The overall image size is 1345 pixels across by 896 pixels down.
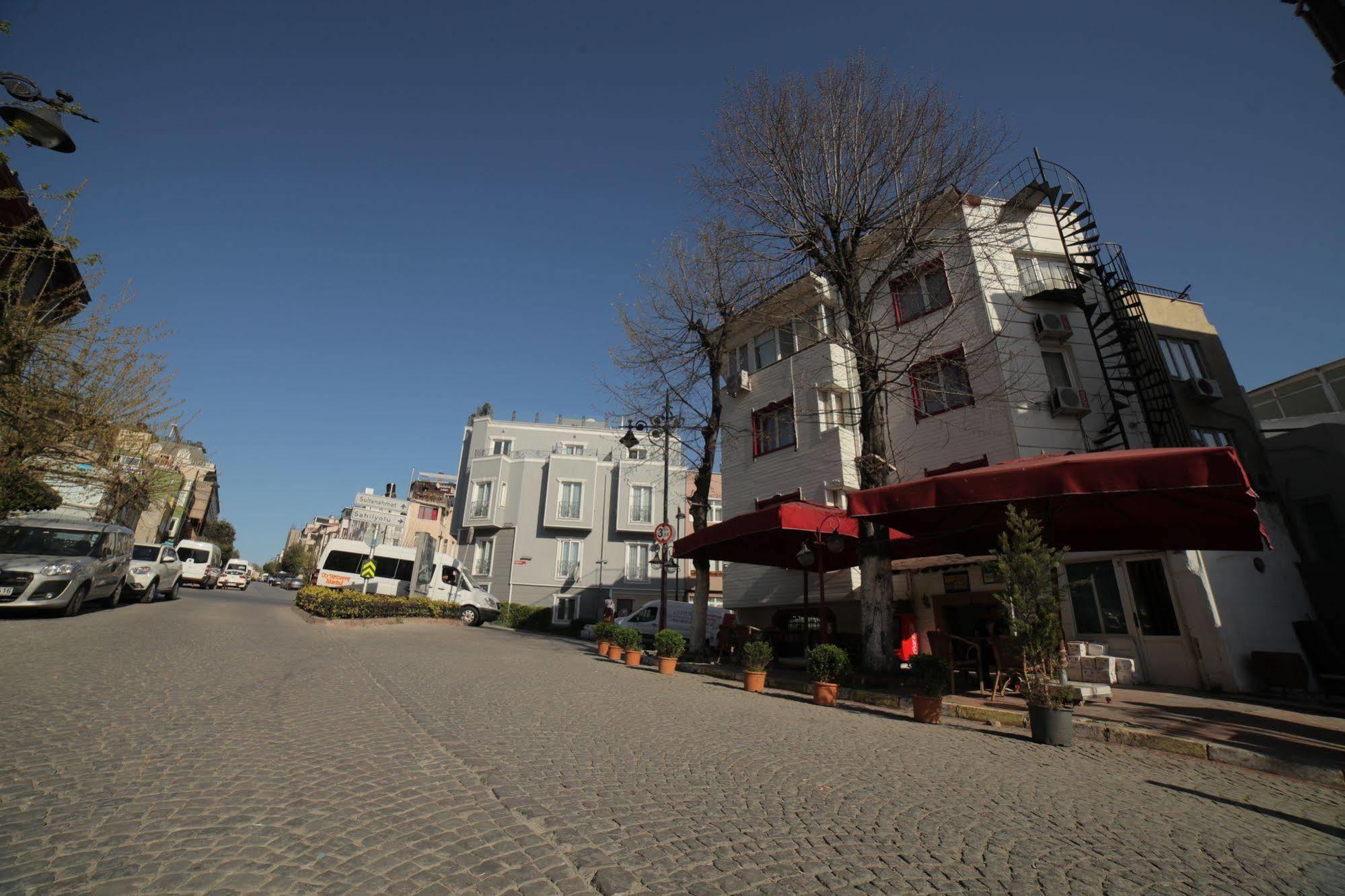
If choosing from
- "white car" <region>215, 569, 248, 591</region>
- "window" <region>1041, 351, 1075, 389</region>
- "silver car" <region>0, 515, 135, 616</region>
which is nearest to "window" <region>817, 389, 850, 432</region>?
"window" <region>1041, 351, 1075, 389</region>

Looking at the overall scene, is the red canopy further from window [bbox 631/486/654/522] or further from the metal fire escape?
window [bbox 631/486/654/522]

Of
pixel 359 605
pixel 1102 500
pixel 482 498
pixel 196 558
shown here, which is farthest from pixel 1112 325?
pixel 196 558

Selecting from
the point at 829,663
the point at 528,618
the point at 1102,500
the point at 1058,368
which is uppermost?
the point at 1058,368

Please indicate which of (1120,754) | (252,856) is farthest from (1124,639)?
(252,856)

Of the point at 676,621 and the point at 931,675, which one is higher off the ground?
the point at 676,621

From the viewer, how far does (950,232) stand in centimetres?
1645

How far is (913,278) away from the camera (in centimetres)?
1215

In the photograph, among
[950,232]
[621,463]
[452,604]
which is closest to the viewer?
[950,232]

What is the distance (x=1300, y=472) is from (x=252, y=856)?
20897mm

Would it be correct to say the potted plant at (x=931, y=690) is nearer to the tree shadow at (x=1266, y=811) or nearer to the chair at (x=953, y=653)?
the chair at (x=953, y=653)

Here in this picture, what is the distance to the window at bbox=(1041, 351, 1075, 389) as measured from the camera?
15336 mm

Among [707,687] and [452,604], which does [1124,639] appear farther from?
[452,604]

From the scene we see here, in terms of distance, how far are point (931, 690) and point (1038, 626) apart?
1597mm

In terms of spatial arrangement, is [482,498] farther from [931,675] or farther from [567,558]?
[931,675]
